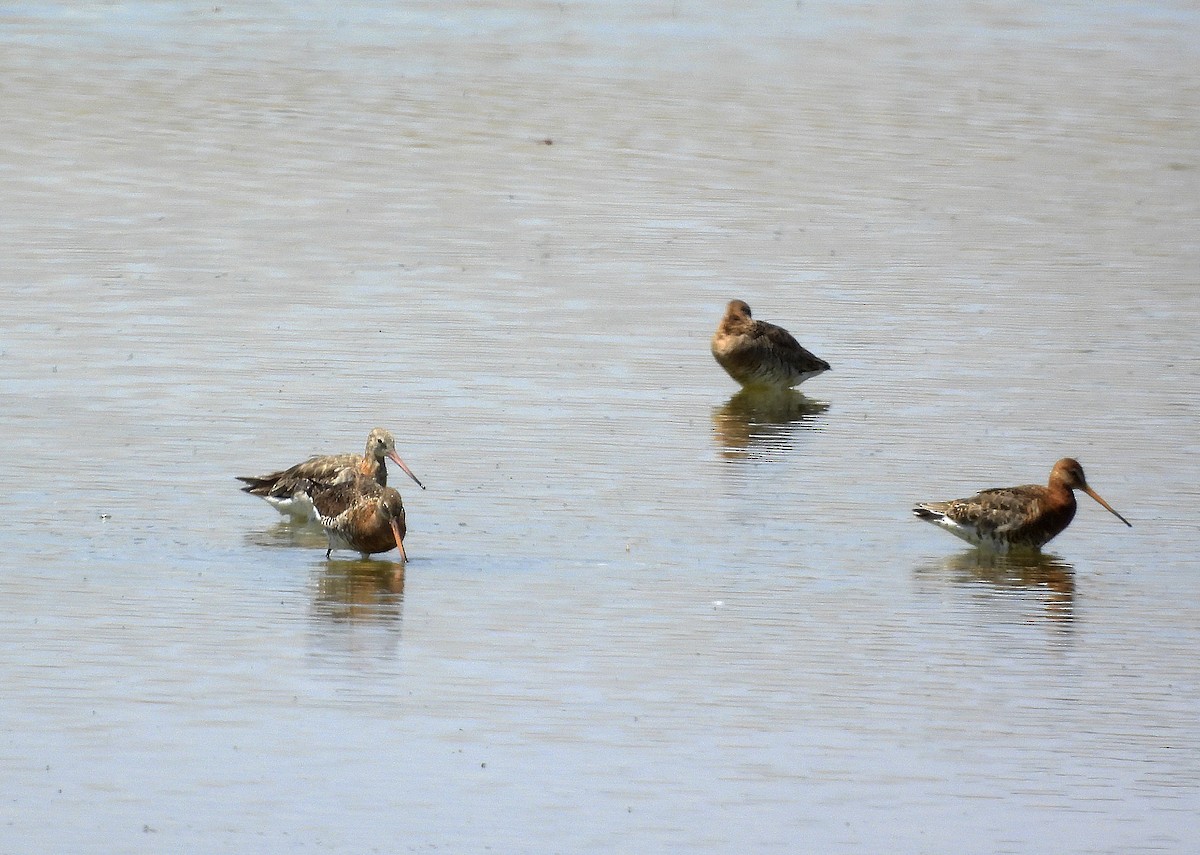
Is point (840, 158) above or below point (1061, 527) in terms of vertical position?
below

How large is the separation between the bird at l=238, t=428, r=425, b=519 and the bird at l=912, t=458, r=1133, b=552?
107 inches

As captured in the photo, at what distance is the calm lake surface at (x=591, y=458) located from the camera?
8.70 metres

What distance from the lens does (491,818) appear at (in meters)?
8.24

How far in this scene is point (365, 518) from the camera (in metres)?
11.8

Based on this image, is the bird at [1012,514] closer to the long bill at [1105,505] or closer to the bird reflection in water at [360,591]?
the long bill at [1105,505]

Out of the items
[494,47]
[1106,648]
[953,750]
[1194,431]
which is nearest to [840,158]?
[494,47]

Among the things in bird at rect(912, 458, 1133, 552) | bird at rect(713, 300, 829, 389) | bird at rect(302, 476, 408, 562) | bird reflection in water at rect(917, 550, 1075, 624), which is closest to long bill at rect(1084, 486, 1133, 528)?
bird at rect(912, 458, 1133, 552)

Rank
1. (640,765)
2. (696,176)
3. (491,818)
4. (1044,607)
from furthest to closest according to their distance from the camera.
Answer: (696,176) → (1044,607) → (640,765) → (491,818)

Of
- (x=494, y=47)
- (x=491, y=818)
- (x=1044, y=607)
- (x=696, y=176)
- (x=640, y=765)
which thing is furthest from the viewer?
(x=494, y=47)

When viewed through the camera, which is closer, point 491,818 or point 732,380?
point 491,818

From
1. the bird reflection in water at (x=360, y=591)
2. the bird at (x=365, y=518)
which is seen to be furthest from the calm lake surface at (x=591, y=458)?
the bird at (x=365, y=518)

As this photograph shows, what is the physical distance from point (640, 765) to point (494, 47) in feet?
81.8

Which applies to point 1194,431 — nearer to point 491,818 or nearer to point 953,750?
point 953,750

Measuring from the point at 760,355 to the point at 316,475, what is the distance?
4689mm
